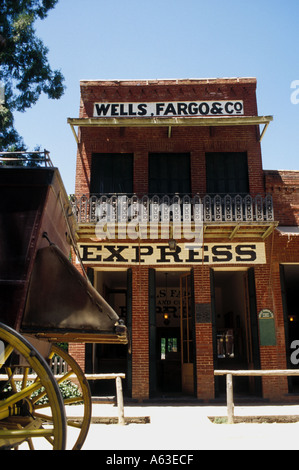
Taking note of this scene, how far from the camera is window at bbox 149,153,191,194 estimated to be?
13938 millimetres

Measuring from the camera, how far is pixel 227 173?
14.1 m

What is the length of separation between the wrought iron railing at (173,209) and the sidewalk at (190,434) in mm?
5573

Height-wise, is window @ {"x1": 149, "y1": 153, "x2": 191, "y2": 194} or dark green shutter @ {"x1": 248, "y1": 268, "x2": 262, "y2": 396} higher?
window @ {"x1": 149, "y1": 153, "x2": 191, "y2": 194}

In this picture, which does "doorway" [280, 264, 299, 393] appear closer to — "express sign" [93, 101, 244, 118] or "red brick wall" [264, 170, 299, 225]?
"red brick wall" [264, 170, 299, 225]

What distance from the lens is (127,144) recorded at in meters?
14.3

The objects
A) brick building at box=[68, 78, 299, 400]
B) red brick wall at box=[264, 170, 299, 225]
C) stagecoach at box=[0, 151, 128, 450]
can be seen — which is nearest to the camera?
stagecoach at box=[0, 151, 128, 450]

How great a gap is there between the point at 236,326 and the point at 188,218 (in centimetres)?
572

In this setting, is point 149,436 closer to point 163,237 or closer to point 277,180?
point 163,237

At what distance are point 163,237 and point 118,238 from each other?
1432mm

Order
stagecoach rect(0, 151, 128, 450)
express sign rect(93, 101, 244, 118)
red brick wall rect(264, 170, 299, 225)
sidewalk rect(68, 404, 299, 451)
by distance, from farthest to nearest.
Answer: express sign rect(93, 101, 244, 118) → red brick wall rect(264, 170, 299, 225) → sidewalk rect(68, 404, 299, 451) → stagecoach rect(0, 151, 128, 450)

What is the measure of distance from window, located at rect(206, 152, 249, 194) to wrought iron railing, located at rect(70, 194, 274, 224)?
1.77ft

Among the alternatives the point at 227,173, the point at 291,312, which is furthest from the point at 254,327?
the point at 291,312

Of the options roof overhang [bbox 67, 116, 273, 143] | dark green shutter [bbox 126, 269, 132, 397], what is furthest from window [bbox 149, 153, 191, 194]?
dark green shutter [bbox 126, 269, 132, 397]
